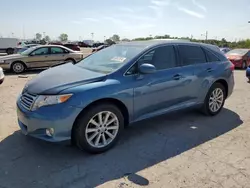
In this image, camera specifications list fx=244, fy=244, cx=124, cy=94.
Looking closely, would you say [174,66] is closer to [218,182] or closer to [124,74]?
[124,74]

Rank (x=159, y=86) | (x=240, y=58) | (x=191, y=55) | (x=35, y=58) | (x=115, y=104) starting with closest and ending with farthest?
(x=115, y=104)
(x=159, y=86)
(x=191, y=55)
(x=35, y=58)
(x=240, y=58)

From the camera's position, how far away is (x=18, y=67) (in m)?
11.4

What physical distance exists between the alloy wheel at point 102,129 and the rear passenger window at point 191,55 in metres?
1.86

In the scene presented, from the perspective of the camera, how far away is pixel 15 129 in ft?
14.1

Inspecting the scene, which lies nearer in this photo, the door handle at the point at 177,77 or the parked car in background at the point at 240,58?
the door handle at the point at 177,77

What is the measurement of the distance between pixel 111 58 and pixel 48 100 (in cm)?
147

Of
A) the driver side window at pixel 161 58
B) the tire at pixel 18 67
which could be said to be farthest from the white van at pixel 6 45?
the driver side window at pixel 161 58

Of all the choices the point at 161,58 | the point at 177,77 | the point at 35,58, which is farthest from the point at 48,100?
the point at 35,58

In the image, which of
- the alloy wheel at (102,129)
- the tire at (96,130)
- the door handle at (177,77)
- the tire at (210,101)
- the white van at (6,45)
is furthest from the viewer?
the white van at (6,45)

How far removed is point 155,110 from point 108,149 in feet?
3.43

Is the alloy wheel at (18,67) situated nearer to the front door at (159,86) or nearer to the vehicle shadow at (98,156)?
the vehicle shadow at (98,156)

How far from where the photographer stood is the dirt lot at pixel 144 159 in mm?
2924

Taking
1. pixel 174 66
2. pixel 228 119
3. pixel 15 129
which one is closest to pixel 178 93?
pixel 174 66

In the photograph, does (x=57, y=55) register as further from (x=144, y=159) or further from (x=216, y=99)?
(x=144, y=159)
